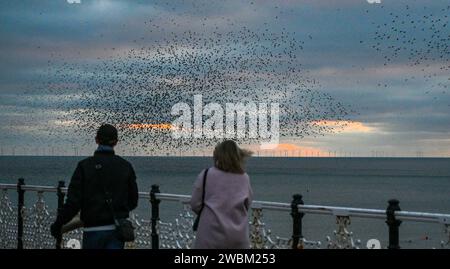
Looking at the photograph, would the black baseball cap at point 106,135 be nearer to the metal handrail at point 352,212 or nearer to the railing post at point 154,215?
the metal handrail at point 352,212

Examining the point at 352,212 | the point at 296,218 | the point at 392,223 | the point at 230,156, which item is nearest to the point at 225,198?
the point at 230,156

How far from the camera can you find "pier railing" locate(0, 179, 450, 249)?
8891 millimetres

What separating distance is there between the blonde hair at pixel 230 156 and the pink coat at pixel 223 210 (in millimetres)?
52

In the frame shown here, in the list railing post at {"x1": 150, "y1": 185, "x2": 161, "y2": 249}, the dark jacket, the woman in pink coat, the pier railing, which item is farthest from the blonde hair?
railing post at {"x1": 150, "y1": 185, "x2": 161, "y2": 249}

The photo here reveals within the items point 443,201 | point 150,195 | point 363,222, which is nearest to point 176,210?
point 363,222

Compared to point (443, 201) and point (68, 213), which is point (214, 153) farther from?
point (443, 201)

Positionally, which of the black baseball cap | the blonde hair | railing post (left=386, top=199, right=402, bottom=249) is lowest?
railing post (left=386, top=199, right=402, bottom=249)

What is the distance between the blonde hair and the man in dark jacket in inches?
46.1

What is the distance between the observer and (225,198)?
24.3 feet

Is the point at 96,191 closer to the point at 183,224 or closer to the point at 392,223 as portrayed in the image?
the point at 392,223

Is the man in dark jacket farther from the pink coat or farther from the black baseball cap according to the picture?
the pink coat

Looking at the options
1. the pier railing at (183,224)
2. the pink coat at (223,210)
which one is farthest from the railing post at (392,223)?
the pink coat at (223,210)

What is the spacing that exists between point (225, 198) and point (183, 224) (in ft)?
16.3

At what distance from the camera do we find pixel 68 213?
797 centimetres
